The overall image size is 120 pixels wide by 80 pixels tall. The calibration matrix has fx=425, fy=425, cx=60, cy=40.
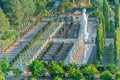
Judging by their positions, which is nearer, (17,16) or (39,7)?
(17,16)

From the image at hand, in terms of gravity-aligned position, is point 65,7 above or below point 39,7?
below

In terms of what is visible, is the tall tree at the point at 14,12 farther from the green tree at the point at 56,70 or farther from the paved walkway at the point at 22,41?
the green tree at the point at 56,70

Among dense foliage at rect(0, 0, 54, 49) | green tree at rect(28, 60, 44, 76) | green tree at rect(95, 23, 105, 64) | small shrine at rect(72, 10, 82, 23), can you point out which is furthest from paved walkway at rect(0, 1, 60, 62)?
green tree at rect(95, 23, 105, 64)

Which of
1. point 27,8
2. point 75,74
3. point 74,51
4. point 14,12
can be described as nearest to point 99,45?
point 74,51

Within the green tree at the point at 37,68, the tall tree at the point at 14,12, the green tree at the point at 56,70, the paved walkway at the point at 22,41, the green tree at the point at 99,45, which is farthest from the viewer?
the tall tree at the point at 14,12

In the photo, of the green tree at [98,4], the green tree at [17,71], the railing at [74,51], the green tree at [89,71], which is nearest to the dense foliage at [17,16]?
the green tree at [98,4]

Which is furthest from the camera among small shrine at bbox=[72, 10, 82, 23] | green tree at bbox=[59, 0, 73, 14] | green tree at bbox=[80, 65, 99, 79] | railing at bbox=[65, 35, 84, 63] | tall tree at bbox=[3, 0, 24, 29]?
green tree at bbox=[59, 0, 73, 14]

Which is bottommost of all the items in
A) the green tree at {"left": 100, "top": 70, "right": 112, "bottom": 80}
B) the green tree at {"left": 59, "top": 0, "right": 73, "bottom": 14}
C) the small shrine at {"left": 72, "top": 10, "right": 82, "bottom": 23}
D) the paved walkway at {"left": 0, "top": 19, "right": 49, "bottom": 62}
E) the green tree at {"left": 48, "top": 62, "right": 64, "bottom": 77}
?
the green tree at {"left": 100, "top": 70, "right": 112, "bottom": 80}

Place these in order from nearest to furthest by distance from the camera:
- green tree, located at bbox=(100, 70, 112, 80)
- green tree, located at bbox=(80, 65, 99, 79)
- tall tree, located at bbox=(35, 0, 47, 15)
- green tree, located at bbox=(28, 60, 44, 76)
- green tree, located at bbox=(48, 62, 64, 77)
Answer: green tree, located at bbox=(100, 70, 112, 80), green tree, located at bbox=(80, 65, 99, 79), green tree, located at bbox=(48, 62, 64, 77), green tree, located at bbox=(28, 60, 44, 76), tall tree, located at bbox=(35, 0, 47, 15)

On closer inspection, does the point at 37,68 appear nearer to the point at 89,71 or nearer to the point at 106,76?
the point at 89,71

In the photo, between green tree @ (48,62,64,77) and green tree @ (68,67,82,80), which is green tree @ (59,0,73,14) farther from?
green tree @ (68,67,82,80)

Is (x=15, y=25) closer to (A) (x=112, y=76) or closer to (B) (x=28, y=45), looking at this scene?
(B) (x=28, y=45)

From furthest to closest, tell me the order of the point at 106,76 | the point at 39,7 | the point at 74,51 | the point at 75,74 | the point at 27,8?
1. the point at 39,7
2. the point at 27,8
3. the point at 74,51
4. the point at 75,74
5. the point at 106,76

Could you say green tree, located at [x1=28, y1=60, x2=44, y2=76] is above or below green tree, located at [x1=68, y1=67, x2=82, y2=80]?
above
